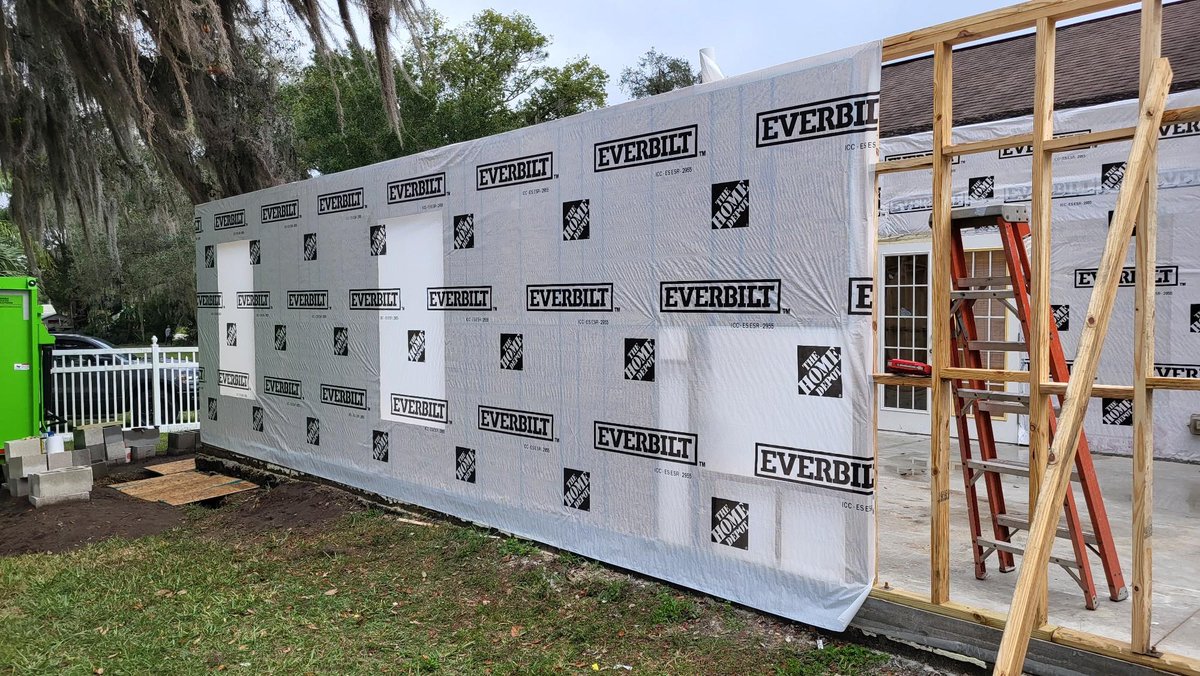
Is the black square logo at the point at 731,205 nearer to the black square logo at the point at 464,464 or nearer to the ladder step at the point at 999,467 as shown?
the ladder step at the point at 999,467

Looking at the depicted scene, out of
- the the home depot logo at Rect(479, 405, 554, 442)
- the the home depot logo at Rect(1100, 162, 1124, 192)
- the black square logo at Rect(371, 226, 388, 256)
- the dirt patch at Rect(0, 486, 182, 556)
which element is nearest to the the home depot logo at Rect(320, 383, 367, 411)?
the black square logo at Rect(371, 226, 388, 256)

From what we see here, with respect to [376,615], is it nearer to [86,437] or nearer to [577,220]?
[577,220]

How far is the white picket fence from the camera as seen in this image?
10500 mm

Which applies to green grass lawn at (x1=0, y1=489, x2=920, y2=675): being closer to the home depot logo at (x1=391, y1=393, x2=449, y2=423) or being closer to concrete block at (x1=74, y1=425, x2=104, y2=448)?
the home depot logo at (x1=391, y1=393, x2=449, y2=423)

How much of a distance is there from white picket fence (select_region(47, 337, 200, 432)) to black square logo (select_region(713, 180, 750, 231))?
867cm

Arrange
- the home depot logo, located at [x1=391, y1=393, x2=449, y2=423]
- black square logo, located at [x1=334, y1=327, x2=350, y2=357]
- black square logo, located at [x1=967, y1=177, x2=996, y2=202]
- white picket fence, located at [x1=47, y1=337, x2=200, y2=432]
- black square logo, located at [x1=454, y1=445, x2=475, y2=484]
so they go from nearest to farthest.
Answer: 1. black square logo, located at [x1=454, y1=445, x2=475, y2=484]
2. the home depot logo, located at [x1=391, y1=393, x2=449, y2=423]
3. black square logo, located at [x1=334, y1=327, x2=350, y2=357]
4. black square logo, located at [x1=967, y1=177, x2=996, y2=202]
5. white picket fence, located at [x1=47, y1=337, x2=200, y2=432]

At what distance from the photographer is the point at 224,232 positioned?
871cm

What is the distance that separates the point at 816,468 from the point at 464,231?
3.26 m

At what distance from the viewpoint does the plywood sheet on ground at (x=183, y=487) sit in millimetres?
7473

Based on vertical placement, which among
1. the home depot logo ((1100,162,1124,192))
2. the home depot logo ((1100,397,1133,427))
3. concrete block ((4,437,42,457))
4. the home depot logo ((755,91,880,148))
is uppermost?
the home depot logo ((1100,162,1124,192))

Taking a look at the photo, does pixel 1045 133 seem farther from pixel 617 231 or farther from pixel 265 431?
pixel 265 431

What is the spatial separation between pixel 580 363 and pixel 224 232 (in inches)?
218

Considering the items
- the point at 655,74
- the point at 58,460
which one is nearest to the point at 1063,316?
the point at 58,460

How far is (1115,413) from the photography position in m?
7.83
